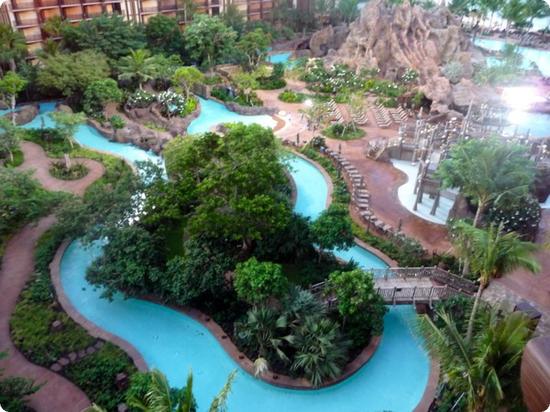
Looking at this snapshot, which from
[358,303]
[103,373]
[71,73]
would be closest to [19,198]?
[103,373]

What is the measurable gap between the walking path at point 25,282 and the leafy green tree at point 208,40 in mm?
25467

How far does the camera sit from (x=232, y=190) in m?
20.9

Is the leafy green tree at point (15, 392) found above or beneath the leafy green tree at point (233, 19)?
beneath

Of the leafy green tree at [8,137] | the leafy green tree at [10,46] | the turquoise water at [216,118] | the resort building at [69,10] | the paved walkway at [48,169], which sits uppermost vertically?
the resort building at [69,10]

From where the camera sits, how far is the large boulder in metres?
66.8

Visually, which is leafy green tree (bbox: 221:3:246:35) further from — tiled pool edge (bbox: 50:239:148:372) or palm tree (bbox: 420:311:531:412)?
palm tree (bbox: 420:311:531:412)

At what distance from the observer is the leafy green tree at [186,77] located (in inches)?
1731

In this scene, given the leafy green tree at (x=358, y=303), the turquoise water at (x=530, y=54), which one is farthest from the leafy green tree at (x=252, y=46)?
the leafy green tree at (x=358, y=303)

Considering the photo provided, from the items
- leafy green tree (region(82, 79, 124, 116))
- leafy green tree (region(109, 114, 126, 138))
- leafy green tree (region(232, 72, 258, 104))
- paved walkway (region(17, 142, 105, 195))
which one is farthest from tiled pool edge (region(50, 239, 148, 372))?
leafy green tree (region(232, 72, 258, 104))

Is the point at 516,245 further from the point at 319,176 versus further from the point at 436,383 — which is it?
the point at 319,176

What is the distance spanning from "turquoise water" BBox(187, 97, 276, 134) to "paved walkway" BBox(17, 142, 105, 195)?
10943mm

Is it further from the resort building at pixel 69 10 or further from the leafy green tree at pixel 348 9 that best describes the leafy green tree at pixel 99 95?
the leafy green tree at pixel 348 9

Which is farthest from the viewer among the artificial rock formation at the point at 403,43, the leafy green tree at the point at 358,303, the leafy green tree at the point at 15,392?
the artificial rock formation at the point at 403,43

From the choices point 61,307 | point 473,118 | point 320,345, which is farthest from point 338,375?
point 473,118
